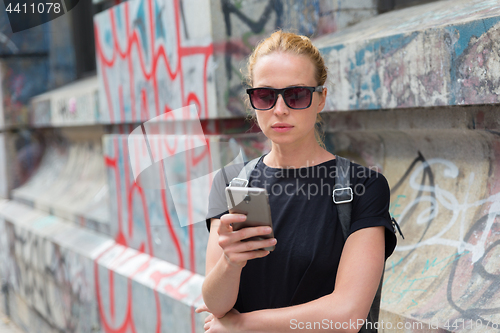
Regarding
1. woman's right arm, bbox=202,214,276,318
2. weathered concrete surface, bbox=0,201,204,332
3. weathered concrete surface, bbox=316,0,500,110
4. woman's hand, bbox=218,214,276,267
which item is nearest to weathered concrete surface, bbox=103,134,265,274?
weathered concrete surface, bbox=0,201,204,332

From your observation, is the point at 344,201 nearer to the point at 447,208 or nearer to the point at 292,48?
the point at 292,48

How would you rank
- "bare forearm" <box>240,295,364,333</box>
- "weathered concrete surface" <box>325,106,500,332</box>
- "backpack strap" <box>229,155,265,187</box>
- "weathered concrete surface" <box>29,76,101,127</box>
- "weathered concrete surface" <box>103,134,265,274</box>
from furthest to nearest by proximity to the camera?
"weathered concrete surface" <box>29,76,101,127</box>, "weathered concrete surface" <box>103,134,265,274</box>, "weathered concrete surface" <box>325,106,500,332</box>, "backpack strap" <box>229,155,265,187</box>, "bare forearm" <box>240,295,364,333</box>

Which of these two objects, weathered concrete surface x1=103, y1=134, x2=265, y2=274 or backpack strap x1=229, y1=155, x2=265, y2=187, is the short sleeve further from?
weathered concrete surface x1=103, y1=134, x2=265, y2=274

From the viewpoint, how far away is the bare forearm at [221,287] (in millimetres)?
1594

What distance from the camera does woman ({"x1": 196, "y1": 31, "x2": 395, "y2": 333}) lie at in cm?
158

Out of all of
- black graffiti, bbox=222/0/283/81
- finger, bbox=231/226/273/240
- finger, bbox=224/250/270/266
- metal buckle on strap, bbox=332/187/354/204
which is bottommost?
Result: finger, bbox=224/250/270/266

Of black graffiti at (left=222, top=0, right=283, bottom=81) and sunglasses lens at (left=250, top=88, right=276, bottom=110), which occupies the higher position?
black graffiti at (left=222, top=0, right=283, bottom=81)

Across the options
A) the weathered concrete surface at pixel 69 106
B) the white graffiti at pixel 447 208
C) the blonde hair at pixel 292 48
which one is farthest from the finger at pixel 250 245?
the weathered concrete surface at pixel 69 106

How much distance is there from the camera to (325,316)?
1574mm

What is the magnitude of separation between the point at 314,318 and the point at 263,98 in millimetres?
740

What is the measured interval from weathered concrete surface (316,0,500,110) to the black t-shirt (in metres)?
0.80

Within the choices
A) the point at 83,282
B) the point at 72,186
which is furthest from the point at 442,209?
the point at 72,186

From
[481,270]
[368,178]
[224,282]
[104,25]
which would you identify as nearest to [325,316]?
[224,282]

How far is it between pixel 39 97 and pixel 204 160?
15.7 feet
